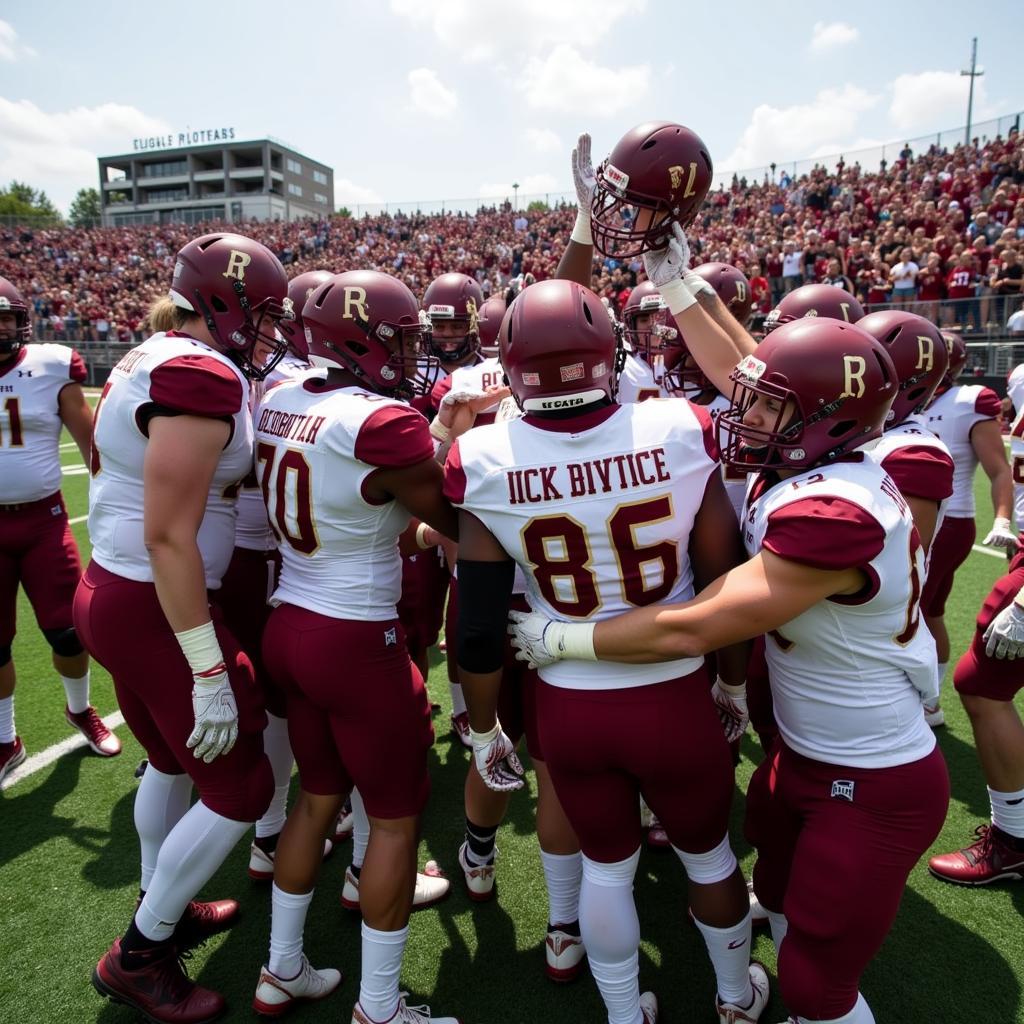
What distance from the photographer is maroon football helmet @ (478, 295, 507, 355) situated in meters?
5.24

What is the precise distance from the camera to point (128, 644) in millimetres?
2480

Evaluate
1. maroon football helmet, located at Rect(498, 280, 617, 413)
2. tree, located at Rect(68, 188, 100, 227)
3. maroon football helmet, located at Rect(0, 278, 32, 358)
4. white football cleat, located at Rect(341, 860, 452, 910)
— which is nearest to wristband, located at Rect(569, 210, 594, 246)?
maroon football helmet, located at Rect(498, 280, 617, 413)

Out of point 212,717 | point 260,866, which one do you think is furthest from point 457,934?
point 212,717

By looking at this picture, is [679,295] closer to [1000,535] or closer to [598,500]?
[598,500]

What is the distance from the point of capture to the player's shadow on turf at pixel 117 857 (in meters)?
3.26

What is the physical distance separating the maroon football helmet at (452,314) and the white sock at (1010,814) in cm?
379

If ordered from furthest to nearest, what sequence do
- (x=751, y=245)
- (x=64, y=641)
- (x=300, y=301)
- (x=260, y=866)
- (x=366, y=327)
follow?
(x=751, y=245) → (x=300, y=301) → (x=64, y=641) → (x=260, y=866) → (x=366, y=327)

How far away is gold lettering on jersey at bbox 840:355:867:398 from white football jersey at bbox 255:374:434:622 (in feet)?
4.16

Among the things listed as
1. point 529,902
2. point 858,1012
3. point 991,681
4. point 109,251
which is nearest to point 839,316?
point 991,681

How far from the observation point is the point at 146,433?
2.45 meters

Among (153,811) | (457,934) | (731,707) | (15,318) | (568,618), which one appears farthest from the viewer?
(15,318)

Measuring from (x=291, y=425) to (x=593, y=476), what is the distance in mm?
1097

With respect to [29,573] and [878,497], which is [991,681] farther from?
[29,573]

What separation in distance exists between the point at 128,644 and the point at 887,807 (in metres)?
2.40
